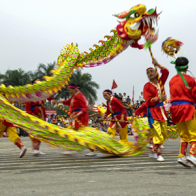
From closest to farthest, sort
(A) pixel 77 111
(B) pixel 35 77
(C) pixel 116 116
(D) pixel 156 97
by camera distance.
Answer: (D) pixel 156 97
(A) pixel 77 111
(C) pixel 116 116
(B) pixel 35 77

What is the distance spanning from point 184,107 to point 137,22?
7.71 feet

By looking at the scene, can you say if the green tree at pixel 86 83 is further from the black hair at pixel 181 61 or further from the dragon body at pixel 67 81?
the black hair at pixel 181 61

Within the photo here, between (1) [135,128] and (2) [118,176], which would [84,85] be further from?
(2) [118,176]

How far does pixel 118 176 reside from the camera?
12.8 ft

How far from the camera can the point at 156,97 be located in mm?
5758

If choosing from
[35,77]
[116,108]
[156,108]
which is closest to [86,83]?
[35,77]

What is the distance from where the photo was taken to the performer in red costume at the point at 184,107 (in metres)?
4.68

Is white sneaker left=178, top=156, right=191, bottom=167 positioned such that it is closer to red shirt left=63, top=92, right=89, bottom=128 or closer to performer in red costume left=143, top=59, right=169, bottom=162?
performer in red costume left=143, top=59, right=169, bottom=162

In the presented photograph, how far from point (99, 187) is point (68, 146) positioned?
252 cm

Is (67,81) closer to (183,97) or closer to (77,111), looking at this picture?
(77,111)

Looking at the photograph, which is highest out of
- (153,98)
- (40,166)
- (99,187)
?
(153,98)

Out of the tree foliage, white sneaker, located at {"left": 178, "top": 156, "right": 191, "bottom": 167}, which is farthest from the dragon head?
the tree foliage

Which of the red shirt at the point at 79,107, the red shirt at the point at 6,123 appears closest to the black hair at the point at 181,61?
the red shirt at the point at 79,107

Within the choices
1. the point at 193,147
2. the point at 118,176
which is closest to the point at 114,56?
the point at 193,147
